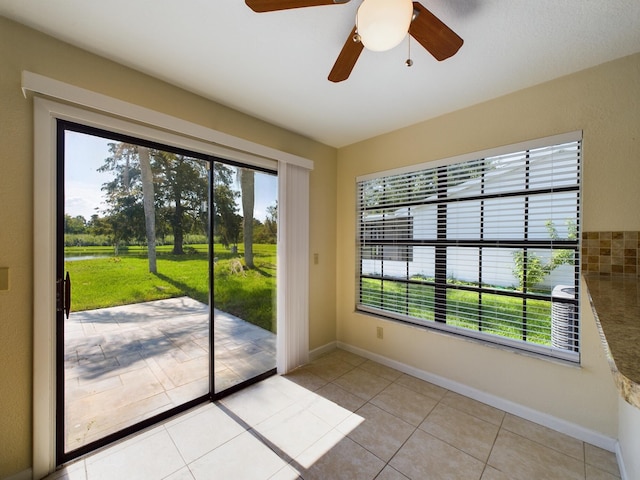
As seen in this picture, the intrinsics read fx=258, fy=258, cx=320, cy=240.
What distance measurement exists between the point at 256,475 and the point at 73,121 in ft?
8.20

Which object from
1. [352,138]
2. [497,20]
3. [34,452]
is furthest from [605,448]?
[34,452]

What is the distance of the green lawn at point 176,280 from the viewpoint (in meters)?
1.77

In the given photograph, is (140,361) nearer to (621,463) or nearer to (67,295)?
(67,295)

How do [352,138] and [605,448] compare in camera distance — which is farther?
[352,138]

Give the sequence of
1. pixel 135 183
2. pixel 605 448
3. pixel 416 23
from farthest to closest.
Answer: pixel 135 183, pixel 605 448, pixel 416 23

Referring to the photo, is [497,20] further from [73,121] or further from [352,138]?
[73,121]

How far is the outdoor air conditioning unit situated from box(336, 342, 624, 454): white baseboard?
55cm

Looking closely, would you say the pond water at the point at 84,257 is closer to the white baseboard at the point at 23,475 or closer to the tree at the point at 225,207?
the tree at the point at 225,207

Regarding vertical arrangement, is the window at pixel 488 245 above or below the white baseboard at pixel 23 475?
above

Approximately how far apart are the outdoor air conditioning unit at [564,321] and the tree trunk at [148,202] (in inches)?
123

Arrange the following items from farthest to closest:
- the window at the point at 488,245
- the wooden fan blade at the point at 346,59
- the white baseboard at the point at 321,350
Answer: the white baseboard at the point at 321,350 < the window at the point at 488,245 < the wooden fan blade at the point at 346,59

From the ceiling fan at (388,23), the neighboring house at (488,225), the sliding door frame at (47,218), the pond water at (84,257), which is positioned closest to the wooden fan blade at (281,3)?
the ceiling fan at (388,23)

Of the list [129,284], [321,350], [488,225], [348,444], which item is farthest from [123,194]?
[488,225]

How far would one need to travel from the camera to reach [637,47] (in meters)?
1.62
